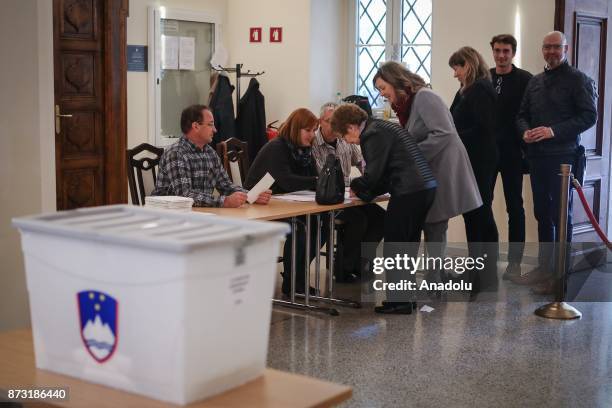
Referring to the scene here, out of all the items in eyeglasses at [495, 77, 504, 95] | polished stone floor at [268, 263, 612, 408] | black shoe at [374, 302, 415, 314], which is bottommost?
polished stone floor at [268, 263, 612, 408]

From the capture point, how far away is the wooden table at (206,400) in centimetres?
178

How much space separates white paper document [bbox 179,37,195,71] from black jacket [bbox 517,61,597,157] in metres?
3.05

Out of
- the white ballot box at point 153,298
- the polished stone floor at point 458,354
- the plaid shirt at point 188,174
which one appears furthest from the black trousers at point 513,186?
the white ballot box at point 153,298

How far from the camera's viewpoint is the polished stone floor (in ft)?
13.0

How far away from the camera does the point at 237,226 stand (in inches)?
Result: 73.0

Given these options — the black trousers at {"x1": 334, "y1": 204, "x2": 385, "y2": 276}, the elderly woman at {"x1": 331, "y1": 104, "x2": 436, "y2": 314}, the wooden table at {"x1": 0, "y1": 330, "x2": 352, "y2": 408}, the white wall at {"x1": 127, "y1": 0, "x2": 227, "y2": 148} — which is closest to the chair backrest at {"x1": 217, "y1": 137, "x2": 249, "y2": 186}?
the black trousers at {"x1": 334, "y1": 204, "x2": 385, "y2": 276}

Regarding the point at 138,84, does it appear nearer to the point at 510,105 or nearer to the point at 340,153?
the point at 340,153

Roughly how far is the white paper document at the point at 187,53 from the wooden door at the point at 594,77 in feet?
10.0

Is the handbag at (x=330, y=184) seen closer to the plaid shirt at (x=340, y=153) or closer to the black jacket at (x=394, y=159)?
the black jacket at (x=394, y=159)

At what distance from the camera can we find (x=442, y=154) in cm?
542

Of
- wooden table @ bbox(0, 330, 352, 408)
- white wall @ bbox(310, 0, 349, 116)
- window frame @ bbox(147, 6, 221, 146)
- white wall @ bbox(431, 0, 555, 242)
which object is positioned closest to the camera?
wooden table @ bbox(0, 330, 352, 408)

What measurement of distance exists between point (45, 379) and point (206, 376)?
0.37 m

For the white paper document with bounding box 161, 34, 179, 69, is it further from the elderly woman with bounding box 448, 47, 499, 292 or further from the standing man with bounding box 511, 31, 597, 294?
the standing man with bounding box 511, 31, 597, 294

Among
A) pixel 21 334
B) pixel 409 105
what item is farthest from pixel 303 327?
pixel 21 334
